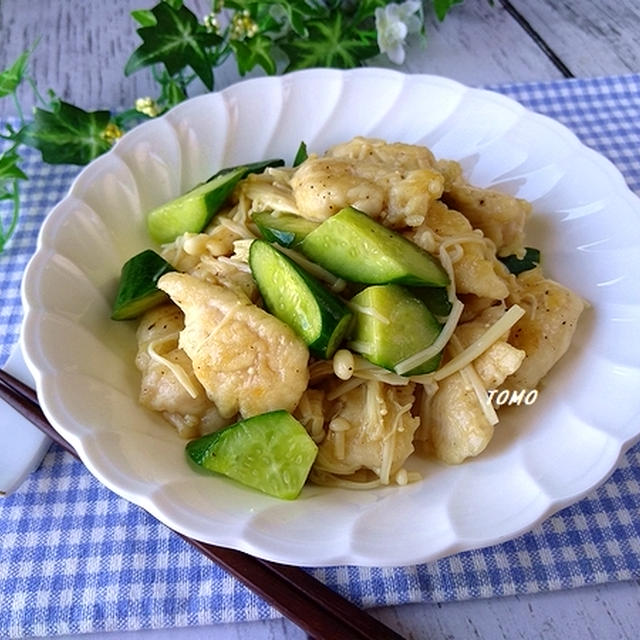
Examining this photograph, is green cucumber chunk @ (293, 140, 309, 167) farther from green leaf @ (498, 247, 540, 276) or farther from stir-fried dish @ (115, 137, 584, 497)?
green leaf @ (498, 247, 540, 276)

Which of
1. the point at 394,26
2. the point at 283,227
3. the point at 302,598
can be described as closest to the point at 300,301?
the point at 283,227

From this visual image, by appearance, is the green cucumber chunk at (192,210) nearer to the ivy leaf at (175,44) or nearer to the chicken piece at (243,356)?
the chicken piece at (243,356)

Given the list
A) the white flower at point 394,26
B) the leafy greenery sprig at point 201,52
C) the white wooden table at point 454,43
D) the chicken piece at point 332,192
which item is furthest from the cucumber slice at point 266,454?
the white flower at point 394,26

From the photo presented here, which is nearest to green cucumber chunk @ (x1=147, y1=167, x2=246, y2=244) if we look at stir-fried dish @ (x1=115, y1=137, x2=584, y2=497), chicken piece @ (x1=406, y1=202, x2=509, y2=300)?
stir-fried dish @ (x1=115, y1=137, x2=584, y2=497)

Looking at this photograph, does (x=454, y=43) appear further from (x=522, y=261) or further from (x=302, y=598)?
(x=302, y=598)

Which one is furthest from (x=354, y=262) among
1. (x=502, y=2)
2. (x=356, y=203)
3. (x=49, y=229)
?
(x=502, y=2)

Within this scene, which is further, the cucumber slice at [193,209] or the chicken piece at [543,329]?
the cucumber slice at [193,209]

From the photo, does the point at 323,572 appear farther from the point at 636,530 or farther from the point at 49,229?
the point at 49,229
